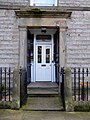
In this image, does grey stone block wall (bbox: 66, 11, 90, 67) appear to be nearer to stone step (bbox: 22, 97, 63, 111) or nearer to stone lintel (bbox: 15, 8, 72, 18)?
stone lintel (bbox: 15, 8, 72, 18)

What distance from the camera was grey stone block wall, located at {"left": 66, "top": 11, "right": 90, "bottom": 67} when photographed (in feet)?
35.4

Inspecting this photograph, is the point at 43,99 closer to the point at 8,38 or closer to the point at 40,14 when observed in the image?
the point at 8,38

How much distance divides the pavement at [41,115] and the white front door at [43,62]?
538cm

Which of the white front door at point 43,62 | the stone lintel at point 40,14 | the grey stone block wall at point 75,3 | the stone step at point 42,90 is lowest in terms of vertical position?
the stone step at point 42,90

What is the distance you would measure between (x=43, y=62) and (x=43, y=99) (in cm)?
395

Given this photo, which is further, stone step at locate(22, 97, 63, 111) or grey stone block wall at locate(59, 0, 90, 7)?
grey stone block wall at locate(59, 0, 90, 7)

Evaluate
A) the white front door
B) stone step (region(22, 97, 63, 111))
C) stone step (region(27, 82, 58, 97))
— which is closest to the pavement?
stone step (region(22, 97, 63, 111))

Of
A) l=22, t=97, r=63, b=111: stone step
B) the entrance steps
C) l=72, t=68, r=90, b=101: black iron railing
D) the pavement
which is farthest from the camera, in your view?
l=72, t=68, r=90, b=101: black iron railing

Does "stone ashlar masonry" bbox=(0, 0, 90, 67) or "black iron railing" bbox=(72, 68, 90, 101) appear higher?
"stone ashlar masonry" bbox=(0, 0, 90, 67)

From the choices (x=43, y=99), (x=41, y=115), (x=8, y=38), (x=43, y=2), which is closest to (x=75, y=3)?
(x=43, y=2)

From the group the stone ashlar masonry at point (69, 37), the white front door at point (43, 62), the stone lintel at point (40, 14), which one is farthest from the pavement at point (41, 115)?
the white front door at point (43, 62)

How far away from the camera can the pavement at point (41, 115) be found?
669 cm

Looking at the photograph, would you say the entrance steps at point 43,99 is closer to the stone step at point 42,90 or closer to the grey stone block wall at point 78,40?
the stone step at point 42,90

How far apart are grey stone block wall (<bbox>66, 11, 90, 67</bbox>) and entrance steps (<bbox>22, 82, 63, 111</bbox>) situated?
1540 mm
